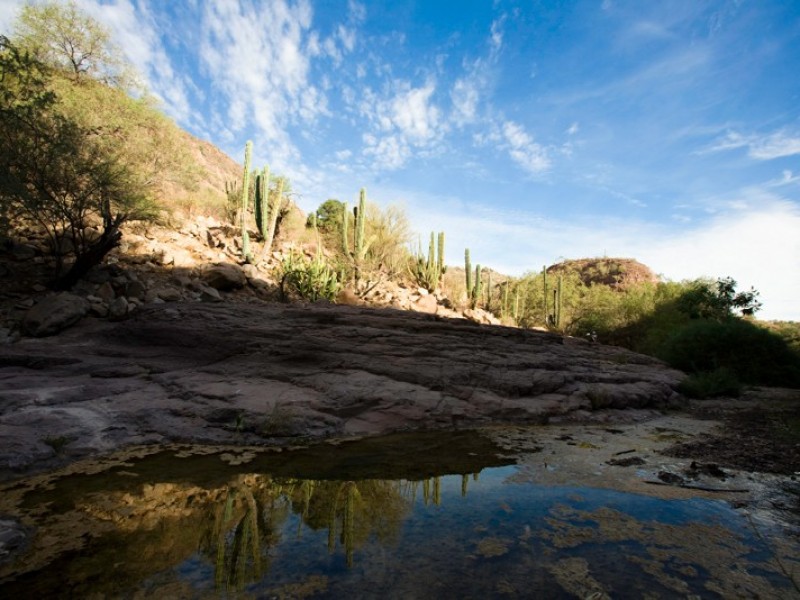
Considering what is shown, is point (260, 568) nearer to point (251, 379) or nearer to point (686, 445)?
point (251, 379)

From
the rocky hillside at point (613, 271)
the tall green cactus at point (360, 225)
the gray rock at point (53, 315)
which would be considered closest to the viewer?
the gray rock at point (53, 315)

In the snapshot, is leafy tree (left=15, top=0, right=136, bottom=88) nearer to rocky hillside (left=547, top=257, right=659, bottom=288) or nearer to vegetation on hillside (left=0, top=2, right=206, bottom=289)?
vegetation on hillside (left=0, top=2, right=206, bottom=289)

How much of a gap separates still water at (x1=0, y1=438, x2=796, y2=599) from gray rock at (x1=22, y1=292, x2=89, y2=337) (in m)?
5.05

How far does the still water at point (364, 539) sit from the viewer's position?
6.42 ft

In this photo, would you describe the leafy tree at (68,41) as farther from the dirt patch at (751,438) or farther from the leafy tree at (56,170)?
the dirt patch at (751,438)

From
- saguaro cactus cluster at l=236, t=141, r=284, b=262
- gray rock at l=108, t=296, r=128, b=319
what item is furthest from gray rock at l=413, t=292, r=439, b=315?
gray rock at l=108, t=296, r=128, b=319

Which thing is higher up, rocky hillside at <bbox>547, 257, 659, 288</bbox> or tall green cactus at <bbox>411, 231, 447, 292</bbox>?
rocky hillside at <bbox>547, 257, 659, 288</bbox>

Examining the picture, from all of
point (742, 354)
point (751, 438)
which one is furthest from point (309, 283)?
point (742, 354)

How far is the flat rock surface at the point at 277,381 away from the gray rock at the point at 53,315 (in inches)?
9.4

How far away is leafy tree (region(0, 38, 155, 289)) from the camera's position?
8.21 meters

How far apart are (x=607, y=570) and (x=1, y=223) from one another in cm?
1147

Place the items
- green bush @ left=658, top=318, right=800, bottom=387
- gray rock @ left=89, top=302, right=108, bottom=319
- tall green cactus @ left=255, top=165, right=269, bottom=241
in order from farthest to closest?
tall green cactus @ left=255, top=165, right=269, bottom=241 < green bush @ left=658, top=318, right=800, bottom=387 < gray rock @ left=89, top=302, right=108, bottom=319

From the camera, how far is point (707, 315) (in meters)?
22.2

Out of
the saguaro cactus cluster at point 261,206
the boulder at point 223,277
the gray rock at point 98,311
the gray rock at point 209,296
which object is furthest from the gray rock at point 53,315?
the saguaro cactus cluster at point 261,206
